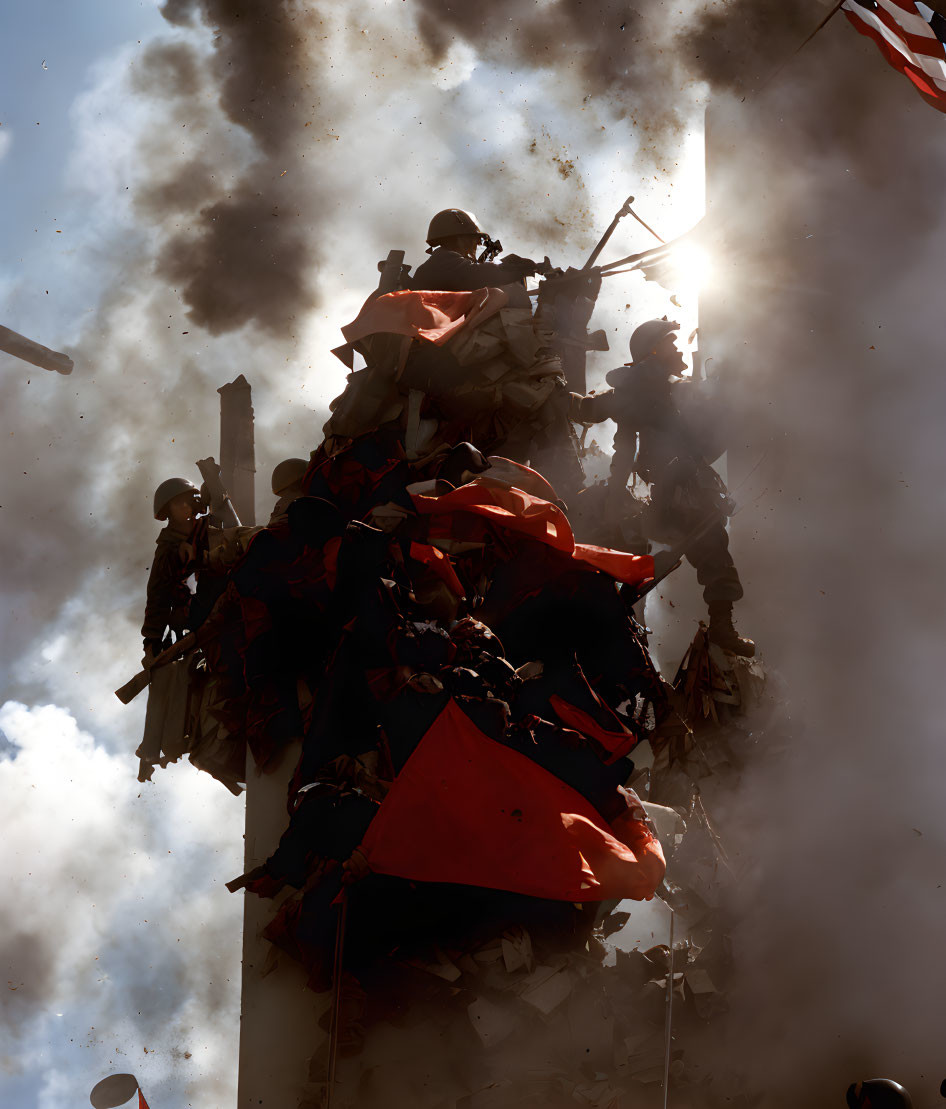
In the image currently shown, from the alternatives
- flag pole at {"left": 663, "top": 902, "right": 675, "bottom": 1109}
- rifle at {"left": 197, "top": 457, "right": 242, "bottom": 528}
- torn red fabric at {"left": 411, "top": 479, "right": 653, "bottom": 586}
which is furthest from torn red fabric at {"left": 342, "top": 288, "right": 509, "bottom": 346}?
flag pole at {"left": 663, "top": 902, "right": 675, "bottom": 1109}

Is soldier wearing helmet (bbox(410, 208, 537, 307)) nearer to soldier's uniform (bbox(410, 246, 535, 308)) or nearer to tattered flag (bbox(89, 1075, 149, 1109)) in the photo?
soldier's uniform (bbox(410, 246, 535, 308))

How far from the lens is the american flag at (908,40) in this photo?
1138 centimetres

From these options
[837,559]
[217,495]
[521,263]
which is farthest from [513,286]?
[837,559]

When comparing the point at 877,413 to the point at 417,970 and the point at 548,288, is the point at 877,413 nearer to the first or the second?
the point at 548,288

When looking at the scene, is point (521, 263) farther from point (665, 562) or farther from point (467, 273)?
point (665, 562)

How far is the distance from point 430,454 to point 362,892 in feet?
13.2

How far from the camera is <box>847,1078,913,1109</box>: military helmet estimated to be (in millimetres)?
9250

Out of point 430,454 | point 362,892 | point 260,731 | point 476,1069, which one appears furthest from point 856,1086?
point 430,454

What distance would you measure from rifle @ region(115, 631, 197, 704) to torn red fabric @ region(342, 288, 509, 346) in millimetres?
3074

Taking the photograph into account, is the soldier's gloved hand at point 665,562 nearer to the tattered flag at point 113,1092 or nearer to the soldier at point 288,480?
the soldier at point 288,480

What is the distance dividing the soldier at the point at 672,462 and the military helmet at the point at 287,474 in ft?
9.15

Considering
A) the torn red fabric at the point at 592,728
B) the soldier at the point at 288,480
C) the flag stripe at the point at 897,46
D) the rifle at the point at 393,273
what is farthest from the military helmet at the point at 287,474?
the flag stripe at the point at 897,46

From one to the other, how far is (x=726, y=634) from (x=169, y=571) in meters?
4.86

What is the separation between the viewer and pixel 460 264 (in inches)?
516
